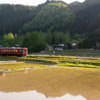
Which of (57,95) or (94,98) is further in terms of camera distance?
(57,95)

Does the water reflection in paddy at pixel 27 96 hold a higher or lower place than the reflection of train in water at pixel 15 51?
lower

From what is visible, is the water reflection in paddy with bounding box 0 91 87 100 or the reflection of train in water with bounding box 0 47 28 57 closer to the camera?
the water reflection in paddy with bounding box 0 91 87 100

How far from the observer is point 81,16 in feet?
502

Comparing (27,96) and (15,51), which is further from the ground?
(15,51)

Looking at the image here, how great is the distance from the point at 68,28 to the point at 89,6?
52.0 meters

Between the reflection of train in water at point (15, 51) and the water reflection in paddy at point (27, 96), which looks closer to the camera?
the water reflection in paddy at point (27, 96)

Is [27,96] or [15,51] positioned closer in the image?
[27,96]

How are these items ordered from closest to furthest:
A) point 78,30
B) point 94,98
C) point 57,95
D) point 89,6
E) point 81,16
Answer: point 94,98, point 57,95, point 78,30, point 81,16, point 89,6

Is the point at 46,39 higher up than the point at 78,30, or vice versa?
the point at 78,30

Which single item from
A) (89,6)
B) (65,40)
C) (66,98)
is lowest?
(66,98)

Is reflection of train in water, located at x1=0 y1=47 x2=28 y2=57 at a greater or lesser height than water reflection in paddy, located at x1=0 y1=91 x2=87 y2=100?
greater

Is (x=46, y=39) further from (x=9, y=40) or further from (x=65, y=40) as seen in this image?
(x=9, y=40)

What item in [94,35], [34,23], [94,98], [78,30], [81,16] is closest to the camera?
[94,98]

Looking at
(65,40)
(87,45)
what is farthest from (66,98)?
(65,40)
